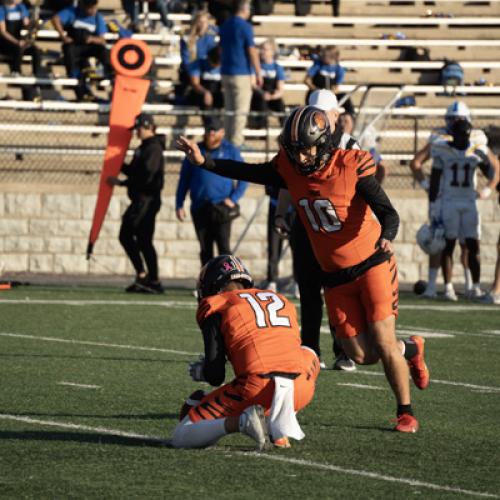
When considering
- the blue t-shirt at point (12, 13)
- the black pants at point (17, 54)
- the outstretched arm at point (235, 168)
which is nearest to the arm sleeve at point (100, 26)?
the black pants at point (17, 54)

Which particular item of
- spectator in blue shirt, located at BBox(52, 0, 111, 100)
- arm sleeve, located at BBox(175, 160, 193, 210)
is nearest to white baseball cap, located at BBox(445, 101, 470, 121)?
arm sleeve, located at BBox(175, 160, 193, 210)

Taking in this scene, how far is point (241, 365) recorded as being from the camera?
21.6 feet

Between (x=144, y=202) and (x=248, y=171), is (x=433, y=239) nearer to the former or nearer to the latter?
(x=144, y=202)

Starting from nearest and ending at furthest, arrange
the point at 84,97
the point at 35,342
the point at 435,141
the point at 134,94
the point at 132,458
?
1. the point at 132,458
2. the point at 35,342
3. the point at 435,141
4. the point at 134,94
5. the point at 84,97

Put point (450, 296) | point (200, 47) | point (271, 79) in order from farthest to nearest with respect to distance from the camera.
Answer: point (200, 47) → point (271, 79) → point (450, 296)

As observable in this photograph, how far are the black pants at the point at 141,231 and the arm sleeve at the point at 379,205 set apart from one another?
29.4 ft

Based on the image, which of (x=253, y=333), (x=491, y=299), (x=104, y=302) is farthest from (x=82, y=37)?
(x=253, y=333)

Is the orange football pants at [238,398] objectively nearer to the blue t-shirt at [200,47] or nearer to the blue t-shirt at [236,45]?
the blue t-shirt at [236,45]

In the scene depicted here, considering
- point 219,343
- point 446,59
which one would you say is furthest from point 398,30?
point 219,343

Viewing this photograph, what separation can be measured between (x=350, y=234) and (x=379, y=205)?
25 centimetres

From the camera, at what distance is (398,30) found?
24.5 m

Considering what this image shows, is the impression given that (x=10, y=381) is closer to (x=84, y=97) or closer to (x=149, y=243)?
(x=149, y=243)

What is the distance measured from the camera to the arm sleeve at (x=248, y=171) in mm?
7516

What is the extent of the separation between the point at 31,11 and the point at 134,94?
4.55 m
